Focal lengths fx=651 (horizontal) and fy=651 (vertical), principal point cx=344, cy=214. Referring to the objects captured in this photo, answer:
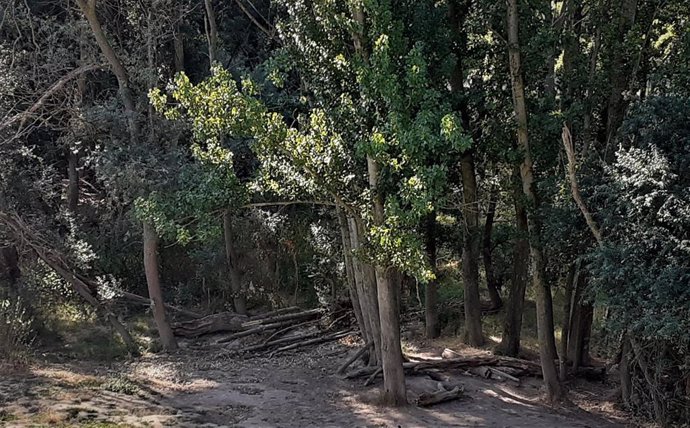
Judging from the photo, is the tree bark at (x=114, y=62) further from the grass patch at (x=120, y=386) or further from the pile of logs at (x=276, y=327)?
the pile of logs at (x=276, y=327)

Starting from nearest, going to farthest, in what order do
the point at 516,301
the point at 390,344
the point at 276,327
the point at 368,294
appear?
the point at 390,344, the point at 368,294, the point at 516,301, the point at 276,327

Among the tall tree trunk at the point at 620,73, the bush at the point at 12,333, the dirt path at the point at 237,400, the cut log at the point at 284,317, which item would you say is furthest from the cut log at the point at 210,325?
the tall tree trunk at the point at 620,73

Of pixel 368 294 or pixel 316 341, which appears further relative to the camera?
pixel 316 341

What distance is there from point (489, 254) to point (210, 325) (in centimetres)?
717

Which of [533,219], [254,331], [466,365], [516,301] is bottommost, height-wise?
[466,365]

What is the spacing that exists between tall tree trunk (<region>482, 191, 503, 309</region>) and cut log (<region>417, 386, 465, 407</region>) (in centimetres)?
355

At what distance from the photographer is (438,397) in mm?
11047

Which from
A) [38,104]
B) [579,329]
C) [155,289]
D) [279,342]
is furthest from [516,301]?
[38,104]

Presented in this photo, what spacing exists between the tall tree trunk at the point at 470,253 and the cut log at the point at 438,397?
2940mm

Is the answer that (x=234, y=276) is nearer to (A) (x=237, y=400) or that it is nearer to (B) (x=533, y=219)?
(A) (x=237, y=400)

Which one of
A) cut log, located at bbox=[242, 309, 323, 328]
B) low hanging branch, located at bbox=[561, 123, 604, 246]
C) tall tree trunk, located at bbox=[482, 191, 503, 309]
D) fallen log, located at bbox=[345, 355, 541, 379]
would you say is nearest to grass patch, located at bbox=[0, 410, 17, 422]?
fallen log, located at bbox=[345, 355, 541, 379]

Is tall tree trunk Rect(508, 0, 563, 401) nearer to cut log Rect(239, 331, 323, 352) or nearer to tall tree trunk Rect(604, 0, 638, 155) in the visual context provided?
tall tree trunk Rect(604, 0, 638, 155)

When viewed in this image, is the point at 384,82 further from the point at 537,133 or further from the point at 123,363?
the point at 123,363

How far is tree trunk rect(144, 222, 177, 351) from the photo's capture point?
1477cm
